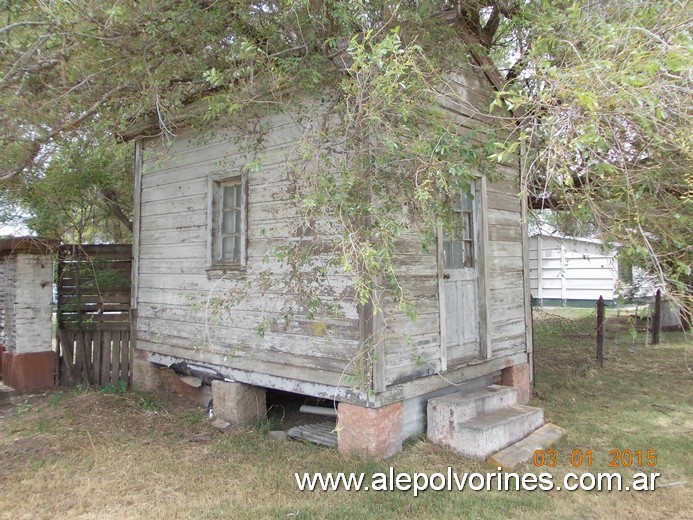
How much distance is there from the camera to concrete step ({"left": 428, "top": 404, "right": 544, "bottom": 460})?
4.80 m

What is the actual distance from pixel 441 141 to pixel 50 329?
22.5 ft

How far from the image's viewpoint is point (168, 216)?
23.5ft

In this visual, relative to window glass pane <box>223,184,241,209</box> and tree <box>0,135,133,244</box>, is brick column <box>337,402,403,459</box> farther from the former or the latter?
tree <box>0,135,133,244</box>

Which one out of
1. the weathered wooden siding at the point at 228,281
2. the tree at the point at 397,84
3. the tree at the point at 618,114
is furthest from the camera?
the weathered wooden siding at the point at 228,281

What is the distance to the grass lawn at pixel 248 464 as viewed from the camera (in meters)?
3.92

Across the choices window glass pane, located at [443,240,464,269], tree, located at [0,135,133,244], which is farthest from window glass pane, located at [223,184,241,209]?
window glass pane, located at [443,240,464,269]

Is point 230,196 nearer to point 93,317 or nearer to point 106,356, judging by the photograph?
point 93,317

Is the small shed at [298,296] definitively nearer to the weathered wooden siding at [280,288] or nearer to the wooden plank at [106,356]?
the weathered wooden siding at [280,288]

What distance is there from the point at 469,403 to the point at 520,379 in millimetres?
1923

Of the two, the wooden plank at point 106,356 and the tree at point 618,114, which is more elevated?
the tree at point 618,114

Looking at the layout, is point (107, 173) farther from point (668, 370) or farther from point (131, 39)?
point (668, 370)
